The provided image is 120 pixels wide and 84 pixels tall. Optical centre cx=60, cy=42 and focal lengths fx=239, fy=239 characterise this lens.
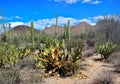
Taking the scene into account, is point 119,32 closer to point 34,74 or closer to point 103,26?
point 103,26

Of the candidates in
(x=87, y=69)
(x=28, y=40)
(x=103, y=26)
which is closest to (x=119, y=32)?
(x=103, y=26)

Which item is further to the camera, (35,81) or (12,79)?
(35,81)

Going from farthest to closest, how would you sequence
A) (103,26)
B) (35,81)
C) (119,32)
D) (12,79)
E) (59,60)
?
(103,26) < (119,32) < (59,60) < (35,81) < (12,79)

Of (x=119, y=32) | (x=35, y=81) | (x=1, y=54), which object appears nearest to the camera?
(x=35, y=81)

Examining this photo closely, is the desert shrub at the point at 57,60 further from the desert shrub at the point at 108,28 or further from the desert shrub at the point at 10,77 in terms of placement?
the desert shrub at the point at 108,28

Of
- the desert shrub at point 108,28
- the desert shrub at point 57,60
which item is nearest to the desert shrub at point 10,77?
the desert shrub at point 57,60

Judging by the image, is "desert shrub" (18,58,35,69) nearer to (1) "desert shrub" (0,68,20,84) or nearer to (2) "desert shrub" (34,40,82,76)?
(2) "desert shrub" (34,40,82,76)

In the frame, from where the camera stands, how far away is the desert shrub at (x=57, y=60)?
1012 cm

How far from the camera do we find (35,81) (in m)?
9.03

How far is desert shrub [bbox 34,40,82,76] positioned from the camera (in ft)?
33.2

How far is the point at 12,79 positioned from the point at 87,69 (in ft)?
→ 12.9

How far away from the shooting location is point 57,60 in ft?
34.0

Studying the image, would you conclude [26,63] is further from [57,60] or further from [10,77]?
[10,77]

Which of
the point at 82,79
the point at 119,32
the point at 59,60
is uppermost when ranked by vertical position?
the point at 119,32
